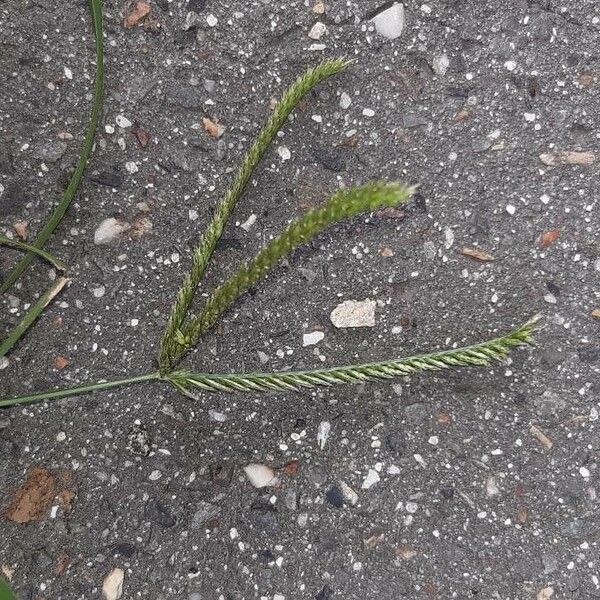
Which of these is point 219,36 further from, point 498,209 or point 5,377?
point 5,377

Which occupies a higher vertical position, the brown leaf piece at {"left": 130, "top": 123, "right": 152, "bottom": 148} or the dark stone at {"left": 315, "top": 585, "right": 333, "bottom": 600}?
the brown leaf piece at {"left": 130, "top": 123, "right": 152, "bottom": 148}

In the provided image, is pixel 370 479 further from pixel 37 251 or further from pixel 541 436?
pixel 37 251

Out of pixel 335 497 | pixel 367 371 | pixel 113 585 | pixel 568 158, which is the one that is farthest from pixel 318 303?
pixel 113 585

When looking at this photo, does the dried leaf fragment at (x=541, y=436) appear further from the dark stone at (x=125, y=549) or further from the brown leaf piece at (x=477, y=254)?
the dark stone at (x=125, y=549)

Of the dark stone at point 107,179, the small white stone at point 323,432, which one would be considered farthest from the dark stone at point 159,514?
the dark stone at point 107,179

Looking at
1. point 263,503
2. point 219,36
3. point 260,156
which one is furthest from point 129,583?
point 219,36

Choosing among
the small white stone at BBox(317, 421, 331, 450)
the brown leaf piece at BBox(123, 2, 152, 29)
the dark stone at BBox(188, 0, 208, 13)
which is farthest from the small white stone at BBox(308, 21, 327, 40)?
the small white stone at BBox(317, 421, 331, 450)

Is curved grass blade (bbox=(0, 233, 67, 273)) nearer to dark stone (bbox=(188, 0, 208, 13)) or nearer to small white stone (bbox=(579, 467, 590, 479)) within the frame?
dark stone (bbox=(188, 0, 208, 13))
